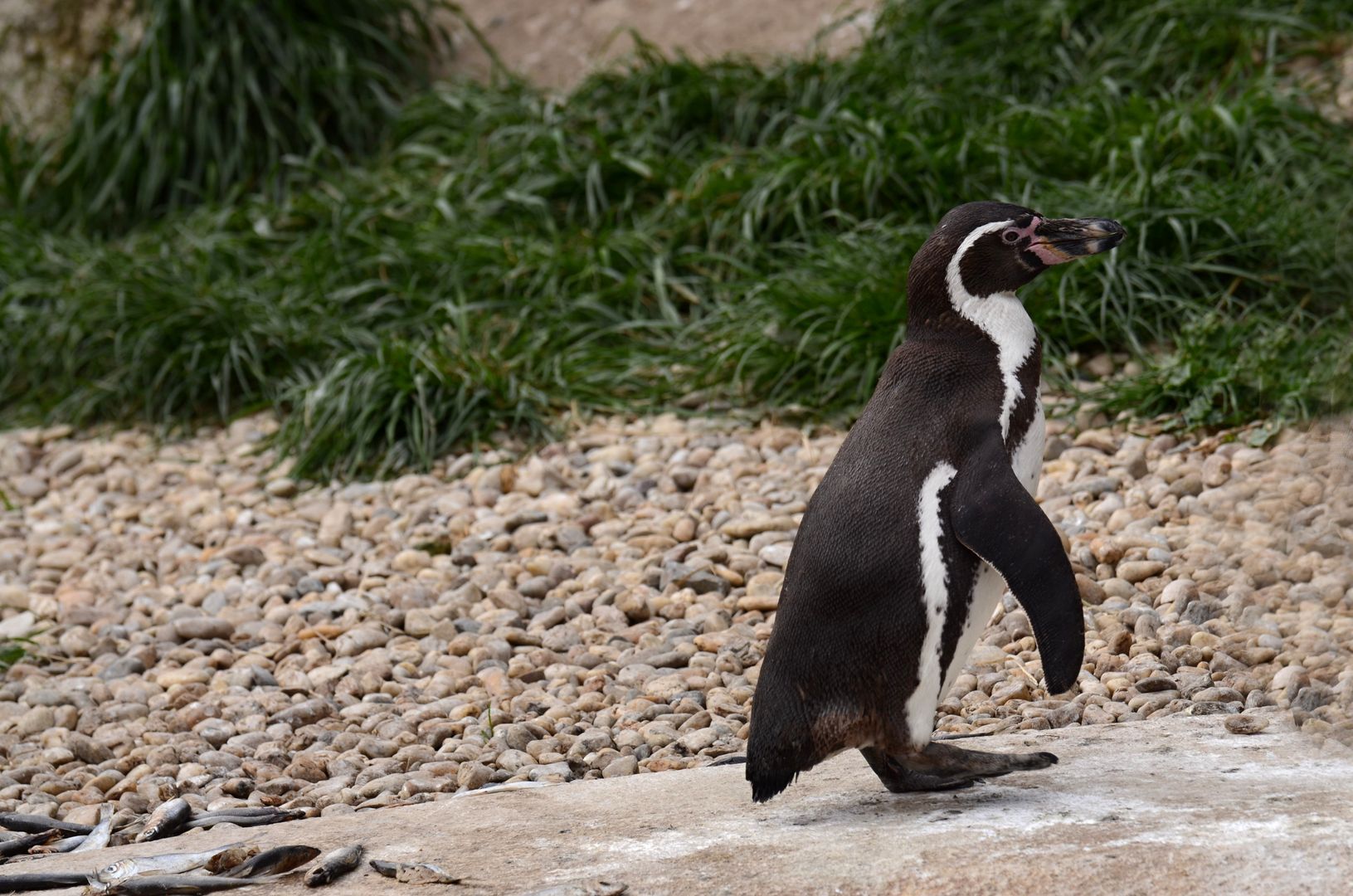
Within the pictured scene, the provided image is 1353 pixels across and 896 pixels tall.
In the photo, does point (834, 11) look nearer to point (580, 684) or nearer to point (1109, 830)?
point (580, 684)

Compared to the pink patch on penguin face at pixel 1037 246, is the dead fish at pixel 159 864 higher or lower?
lower

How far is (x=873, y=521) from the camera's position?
2469 millimetres

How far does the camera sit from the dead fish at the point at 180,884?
2436mm

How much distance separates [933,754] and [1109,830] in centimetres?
36

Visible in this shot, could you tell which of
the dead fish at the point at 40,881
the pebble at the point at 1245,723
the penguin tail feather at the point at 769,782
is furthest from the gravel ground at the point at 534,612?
the penguin tail feather at the point at 769,782

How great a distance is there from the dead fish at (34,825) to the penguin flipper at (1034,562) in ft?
6.00

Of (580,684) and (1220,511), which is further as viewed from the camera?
(1220,511)

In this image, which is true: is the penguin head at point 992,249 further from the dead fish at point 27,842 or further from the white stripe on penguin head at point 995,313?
the dead fish at point 27,842

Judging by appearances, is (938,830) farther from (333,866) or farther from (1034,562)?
(333,866)

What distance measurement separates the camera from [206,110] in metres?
7.29

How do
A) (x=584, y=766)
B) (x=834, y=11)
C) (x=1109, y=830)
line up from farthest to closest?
(x=834, y=11), (x=584, y=766), (x=1109, y=830)

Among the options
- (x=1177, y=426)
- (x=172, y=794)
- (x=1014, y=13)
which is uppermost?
(x=1014, y=13)

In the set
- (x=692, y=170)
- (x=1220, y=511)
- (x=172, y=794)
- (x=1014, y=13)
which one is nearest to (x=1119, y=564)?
(x=1220, y=511)

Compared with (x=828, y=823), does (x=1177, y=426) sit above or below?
above
